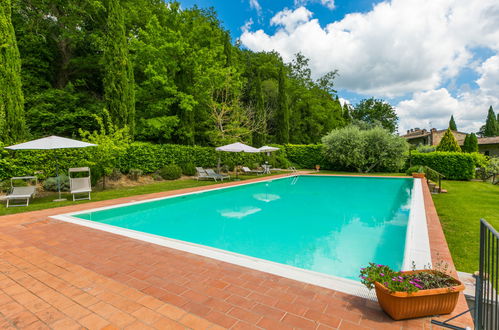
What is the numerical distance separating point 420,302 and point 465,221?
5.83 m

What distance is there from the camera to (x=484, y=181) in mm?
17672

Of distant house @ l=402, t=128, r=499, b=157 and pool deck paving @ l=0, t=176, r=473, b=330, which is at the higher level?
distant house @ l=402, t=128, r=499, b=157

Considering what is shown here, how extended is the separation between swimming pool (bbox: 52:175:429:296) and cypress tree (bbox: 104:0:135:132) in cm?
768

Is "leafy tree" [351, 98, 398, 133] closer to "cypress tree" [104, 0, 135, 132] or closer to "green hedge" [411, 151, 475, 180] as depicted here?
"green hedge" [411, 151, 475, 180]

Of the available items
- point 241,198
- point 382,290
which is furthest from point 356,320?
point 241,198

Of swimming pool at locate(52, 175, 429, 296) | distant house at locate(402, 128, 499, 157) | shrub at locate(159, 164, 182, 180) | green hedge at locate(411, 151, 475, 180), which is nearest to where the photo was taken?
Answer: swimming pool at locate(52, 175, 429, 296)

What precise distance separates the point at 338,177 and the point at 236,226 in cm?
1374

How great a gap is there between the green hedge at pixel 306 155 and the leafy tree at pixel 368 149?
260 centimetres

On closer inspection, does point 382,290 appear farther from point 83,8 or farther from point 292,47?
point 292,47

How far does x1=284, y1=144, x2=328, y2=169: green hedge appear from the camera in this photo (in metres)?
24.9

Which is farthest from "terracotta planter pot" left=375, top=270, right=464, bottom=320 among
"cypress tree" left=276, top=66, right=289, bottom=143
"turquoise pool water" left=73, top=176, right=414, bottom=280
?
"cypress tree" left=276, top=66, right=289, bottom=143

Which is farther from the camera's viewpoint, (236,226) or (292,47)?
(292,47)

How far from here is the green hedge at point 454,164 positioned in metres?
18.0

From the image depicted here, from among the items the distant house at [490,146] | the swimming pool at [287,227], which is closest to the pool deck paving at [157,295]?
the swimming pool at [287,227]
